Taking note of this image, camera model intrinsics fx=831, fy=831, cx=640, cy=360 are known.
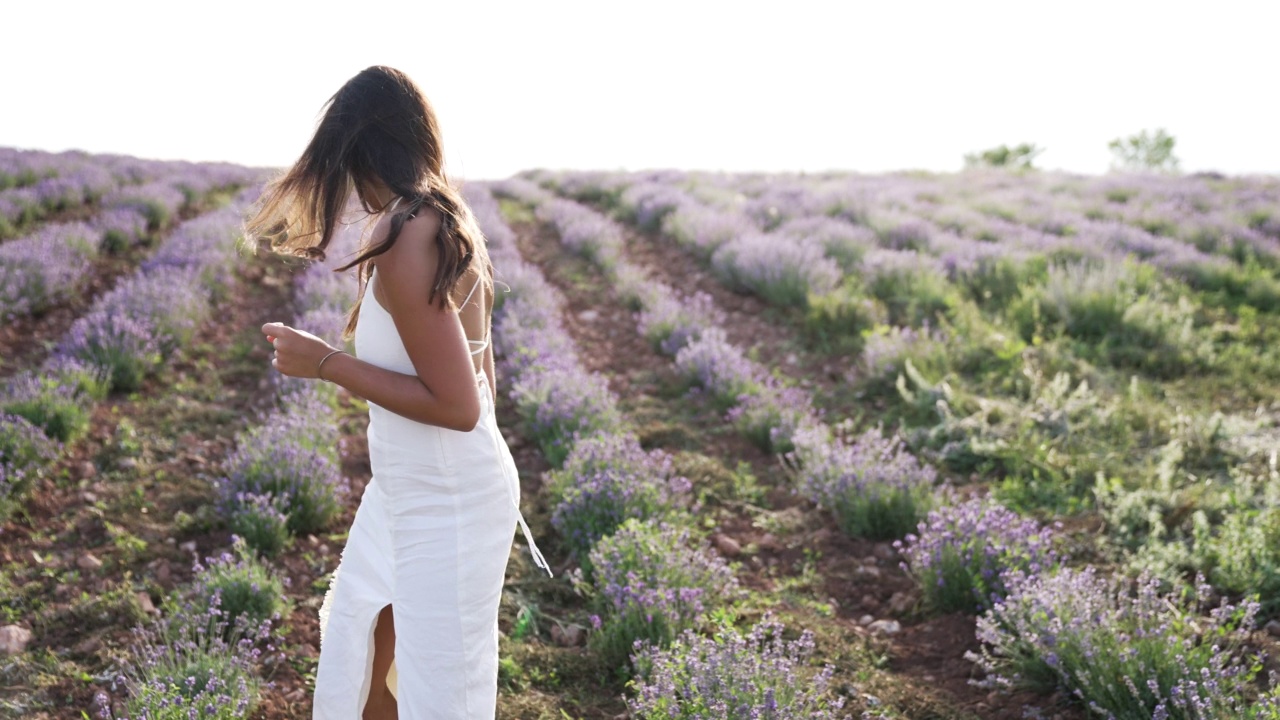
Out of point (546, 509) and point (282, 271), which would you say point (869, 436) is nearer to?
point (546, 509)

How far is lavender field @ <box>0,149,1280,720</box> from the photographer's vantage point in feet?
9.49

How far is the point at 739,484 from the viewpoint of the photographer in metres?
4.86

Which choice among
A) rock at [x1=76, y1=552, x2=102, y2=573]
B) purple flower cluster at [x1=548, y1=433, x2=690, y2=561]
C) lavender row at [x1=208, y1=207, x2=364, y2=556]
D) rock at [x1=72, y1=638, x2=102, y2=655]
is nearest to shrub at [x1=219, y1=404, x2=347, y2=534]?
lavender row at [x1=208, y1=207, x2=364, y2=556]

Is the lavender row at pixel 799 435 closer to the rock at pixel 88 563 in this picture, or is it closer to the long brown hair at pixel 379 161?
the long brown hair at pixel 379 161

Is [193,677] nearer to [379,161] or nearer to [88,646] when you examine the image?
[88,646]

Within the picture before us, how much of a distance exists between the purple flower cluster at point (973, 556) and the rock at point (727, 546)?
0.86 meters

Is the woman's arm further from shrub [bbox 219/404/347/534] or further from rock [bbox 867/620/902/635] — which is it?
rock [bbox 867/620/902/635]

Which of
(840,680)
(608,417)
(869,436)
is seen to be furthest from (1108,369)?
(840,680)

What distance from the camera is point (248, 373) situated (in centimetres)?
641

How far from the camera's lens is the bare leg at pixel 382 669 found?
2.15m

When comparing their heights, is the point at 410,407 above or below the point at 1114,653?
above

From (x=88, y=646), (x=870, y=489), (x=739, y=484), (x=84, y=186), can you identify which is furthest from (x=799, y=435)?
(x=84, y=186)

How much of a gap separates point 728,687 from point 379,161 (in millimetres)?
1795

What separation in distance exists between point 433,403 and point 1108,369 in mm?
5738
